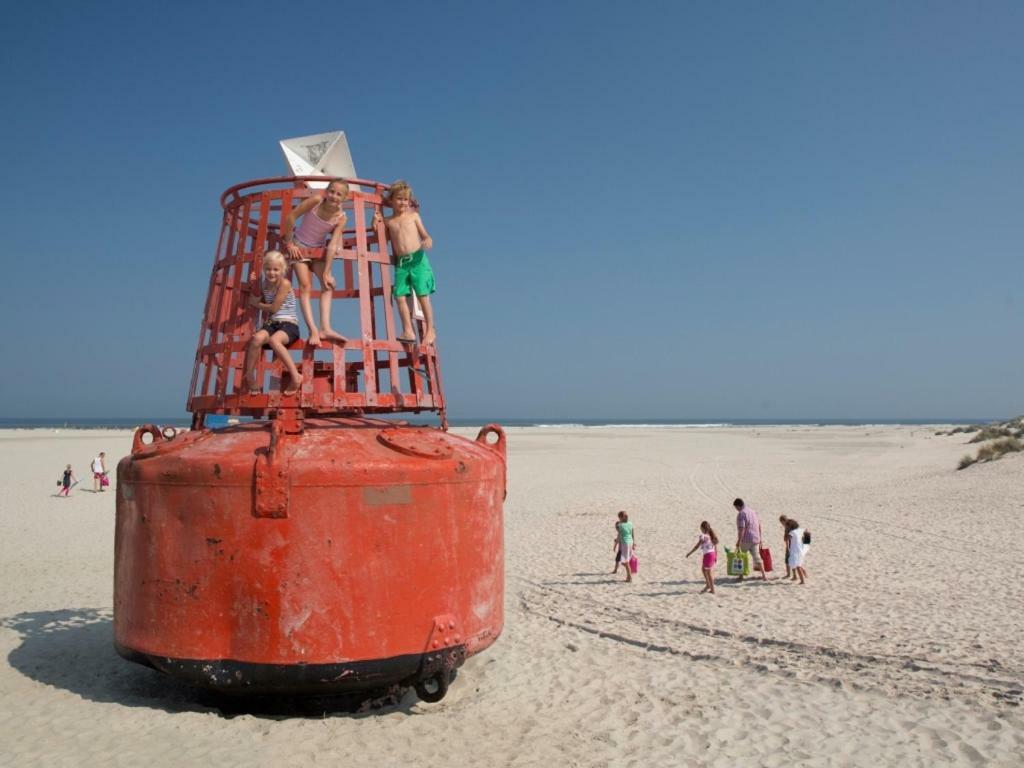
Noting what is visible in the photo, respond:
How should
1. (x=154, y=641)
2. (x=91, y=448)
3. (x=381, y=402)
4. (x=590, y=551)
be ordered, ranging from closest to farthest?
(x=154, y=641), (x=381, y=402), (x=590, y=551), (x=91, y=448)

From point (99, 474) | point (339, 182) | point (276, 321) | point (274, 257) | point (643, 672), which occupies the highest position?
point (339, 182)

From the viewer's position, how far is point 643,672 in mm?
7520

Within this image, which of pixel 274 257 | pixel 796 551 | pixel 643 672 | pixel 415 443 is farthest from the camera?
pixel 796 551

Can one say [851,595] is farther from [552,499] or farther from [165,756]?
[552,499]

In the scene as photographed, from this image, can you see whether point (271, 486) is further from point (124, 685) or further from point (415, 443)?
point (124, 685)

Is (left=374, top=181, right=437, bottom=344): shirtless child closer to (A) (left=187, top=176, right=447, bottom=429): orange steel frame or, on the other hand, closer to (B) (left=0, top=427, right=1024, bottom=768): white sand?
(A) (left=187, top=176, right=447, bottom=429): orange steel frame

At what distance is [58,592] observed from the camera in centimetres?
1111

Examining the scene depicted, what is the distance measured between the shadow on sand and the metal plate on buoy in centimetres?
212

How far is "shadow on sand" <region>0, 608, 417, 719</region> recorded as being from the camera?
610 cm

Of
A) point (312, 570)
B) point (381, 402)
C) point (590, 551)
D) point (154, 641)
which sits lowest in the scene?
point (590, 551)

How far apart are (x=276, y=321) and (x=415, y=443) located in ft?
4.62

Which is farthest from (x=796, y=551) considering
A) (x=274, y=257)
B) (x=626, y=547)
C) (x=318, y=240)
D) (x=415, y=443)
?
(x=274, y=257)

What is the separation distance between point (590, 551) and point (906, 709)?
8.80 meters

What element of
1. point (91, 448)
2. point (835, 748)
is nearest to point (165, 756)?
point (835, 748)
